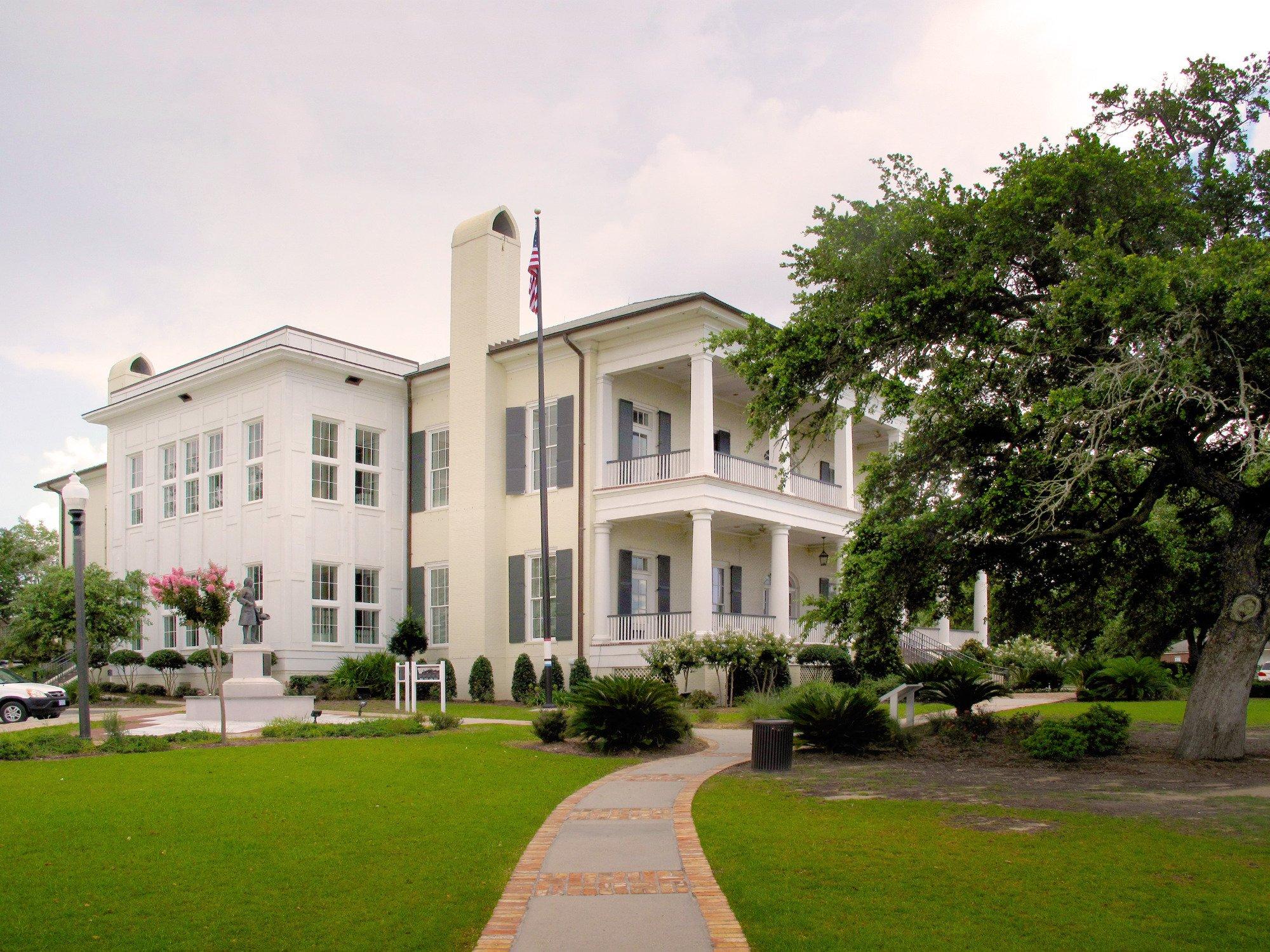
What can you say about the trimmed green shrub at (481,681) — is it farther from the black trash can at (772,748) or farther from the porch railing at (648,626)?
the black trash can at (772,748)

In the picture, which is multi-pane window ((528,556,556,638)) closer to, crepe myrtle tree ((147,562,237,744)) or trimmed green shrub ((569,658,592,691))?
trimmed green shrub ((569,658,592,691))

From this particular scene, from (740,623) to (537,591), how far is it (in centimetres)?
512

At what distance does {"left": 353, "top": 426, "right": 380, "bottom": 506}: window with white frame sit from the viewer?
97.8ft

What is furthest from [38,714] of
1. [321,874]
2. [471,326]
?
[321,874]

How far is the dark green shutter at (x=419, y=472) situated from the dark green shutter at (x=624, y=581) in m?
6.13

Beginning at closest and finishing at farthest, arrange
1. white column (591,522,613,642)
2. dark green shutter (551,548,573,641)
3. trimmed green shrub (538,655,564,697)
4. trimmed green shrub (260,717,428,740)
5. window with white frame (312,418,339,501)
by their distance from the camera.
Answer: trimmed green shrub (260,717,428,740) → trimmed green shrub (538,655,564,697) → white column (591,522,613,642) → dark green shutter (551,548,573,641) → window with white frame (312,418,339,501)

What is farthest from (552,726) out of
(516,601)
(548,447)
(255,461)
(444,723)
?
(255,461)

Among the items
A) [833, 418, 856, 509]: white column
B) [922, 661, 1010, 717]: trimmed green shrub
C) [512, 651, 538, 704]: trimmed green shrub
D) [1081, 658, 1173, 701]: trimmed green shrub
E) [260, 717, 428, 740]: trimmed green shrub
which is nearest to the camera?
[922, 661, 1010, 717]: trimmed green shrub

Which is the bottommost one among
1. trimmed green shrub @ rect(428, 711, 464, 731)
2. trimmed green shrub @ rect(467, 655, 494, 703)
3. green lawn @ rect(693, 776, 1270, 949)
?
trimmed green shrub @ rect(467, 655, 494, 703)

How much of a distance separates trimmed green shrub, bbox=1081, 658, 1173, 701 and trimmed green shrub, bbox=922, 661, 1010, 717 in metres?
7.20

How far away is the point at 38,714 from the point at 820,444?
22.0 meters

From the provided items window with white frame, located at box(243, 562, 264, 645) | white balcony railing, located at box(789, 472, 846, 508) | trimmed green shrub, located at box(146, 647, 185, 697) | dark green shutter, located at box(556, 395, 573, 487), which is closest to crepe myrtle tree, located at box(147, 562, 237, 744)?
window with white frame, located at box(243, 562, 264, 645)

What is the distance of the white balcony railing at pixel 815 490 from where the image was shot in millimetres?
28859

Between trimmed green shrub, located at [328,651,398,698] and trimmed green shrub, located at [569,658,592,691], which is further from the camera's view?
trimmed green shrub, located at [328,651,398,698]
